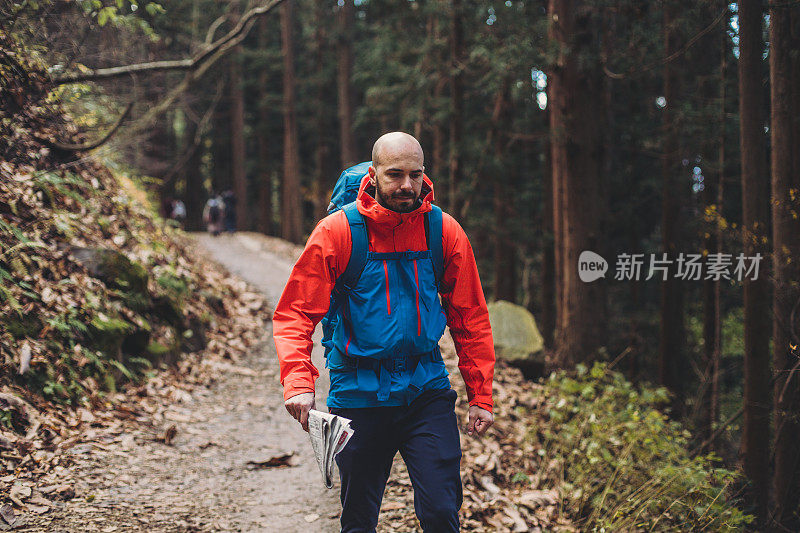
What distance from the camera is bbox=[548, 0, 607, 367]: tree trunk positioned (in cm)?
889

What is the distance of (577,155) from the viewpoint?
8.95 m

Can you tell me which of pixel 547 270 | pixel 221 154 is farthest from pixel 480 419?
pixel 221 154

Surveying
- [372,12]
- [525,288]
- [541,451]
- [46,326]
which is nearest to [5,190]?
[46,326]

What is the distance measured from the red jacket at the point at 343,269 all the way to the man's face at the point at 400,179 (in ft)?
0.17

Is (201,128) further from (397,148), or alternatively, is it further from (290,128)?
(397,148)

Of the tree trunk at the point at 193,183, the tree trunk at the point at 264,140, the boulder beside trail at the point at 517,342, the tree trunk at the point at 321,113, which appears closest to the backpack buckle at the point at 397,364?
the boulder beside trail at the point at 517,342

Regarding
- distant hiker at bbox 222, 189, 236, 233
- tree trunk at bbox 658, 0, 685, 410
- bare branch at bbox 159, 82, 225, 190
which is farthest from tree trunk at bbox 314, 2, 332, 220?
tree trunk at bbox 658, 0, 685, 410

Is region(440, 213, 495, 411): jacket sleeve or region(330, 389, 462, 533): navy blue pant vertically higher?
region(440, 213, 495, 411): jacket sleeve

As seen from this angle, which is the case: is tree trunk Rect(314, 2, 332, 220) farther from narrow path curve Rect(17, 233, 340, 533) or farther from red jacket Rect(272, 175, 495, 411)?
red jacket Rect(272, 175, 495, 411)

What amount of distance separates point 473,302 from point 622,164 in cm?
1713

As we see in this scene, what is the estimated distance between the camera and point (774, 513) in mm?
6137

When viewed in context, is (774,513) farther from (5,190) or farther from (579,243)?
(5,190)

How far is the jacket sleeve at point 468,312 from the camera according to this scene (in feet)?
10.5

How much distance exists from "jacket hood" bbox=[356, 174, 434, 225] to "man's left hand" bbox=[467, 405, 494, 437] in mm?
1053
